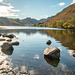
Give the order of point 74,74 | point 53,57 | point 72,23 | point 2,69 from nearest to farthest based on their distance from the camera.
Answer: point 74,74, point 2,69, point 53,57, point 72,23

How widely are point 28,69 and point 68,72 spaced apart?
21.9 feet

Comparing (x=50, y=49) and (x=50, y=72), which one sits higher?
(x=50, y=49)

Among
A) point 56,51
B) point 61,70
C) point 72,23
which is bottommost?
point 61,70

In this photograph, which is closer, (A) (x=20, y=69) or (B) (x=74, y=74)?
(B) (x=74, y=74)

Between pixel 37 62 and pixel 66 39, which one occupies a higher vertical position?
pixel 66 39

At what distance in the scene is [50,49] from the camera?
23094 mm

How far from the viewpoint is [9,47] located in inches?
1154

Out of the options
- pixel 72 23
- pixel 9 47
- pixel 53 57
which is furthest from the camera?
pixel 72 23

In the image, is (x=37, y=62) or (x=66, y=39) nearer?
(x=37, y=62)

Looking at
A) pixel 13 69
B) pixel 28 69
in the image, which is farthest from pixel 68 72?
pixel 13 69

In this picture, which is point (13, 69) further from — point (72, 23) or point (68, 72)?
→ point (72, 23)

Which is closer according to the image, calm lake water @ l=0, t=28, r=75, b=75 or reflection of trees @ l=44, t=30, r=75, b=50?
calm lake water @ l=0, t=28, r=75, b=75

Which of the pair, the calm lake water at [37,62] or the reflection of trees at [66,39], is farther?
the reflection of trees at [66,39]

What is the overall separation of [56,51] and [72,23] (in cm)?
Answer: 16359
